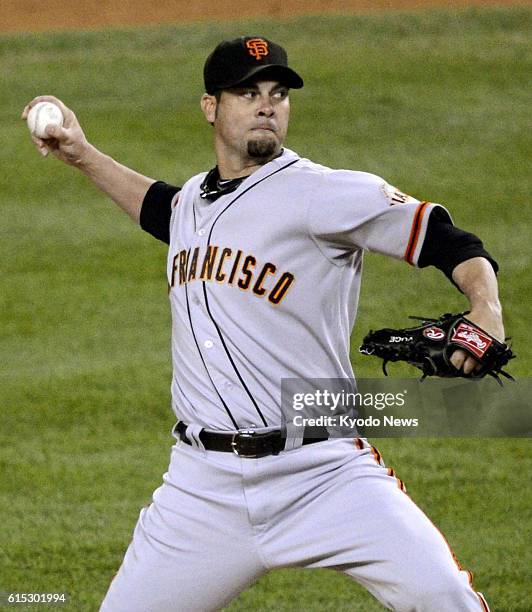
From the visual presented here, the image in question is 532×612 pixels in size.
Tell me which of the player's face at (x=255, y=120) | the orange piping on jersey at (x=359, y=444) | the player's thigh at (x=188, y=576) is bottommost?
the player's thigh at (x=188, y=576)

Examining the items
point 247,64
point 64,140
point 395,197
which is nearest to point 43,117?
point 64,140

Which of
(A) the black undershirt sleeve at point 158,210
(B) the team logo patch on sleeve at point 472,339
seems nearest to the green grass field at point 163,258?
(A) the black undershirt sleeve at point 158,210

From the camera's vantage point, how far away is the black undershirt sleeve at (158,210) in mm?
4543

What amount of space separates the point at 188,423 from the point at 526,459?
352 centimetres

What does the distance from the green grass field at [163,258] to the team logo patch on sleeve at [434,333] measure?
2.27 meters

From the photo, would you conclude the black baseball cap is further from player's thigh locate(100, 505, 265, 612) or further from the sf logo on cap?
player's thigh locate(100, 505, 265, 612)

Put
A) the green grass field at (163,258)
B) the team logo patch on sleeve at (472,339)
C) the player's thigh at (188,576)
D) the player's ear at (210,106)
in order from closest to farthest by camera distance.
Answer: the team logo patch on sleeve at (472,339), the player's thigh at (188,576), the player's ear at (210,106), the green grass field at (163,258)

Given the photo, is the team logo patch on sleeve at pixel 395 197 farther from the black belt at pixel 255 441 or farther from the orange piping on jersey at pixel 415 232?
the black belt at pixel 255 441

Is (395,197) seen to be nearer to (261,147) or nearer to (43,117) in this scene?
(261,147)

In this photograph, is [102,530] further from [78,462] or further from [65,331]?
[65,331]

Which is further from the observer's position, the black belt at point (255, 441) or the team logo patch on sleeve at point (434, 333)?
the black belt at point (255, 441)

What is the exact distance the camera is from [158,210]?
4.55 metres

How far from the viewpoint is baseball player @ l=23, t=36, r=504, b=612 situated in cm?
369

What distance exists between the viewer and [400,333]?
11.8 feet
